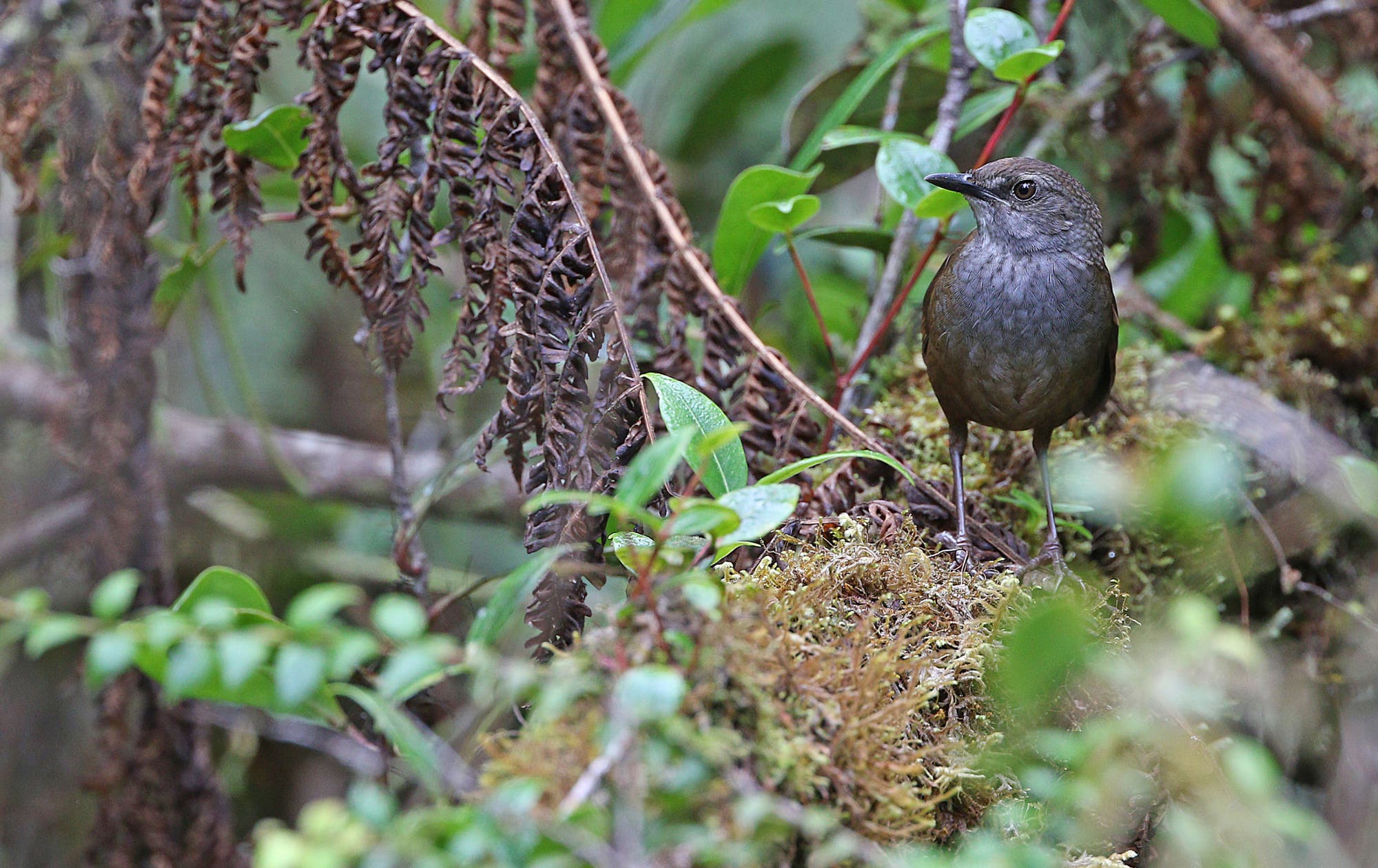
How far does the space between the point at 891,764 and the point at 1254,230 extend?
3.10 meters

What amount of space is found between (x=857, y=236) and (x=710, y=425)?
140 centimetres

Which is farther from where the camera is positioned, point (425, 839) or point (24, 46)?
point (24, 46)

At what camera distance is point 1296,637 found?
3.11 meters

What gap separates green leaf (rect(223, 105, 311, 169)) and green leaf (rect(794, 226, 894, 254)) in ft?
4.37

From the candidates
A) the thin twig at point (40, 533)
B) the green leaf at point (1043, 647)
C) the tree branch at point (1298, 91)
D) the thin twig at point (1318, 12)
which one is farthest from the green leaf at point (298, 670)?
the thin twig at point (1318, 12)

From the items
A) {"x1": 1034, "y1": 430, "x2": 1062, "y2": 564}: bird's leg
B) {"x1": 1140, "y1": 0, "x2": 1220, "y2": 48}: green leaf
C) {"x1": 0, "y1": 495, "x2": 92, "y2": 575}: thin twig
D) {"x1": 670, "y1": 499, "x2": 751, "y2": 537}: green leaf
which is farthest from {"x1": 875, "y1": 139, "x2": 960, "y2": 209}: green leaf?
{"x1": 0, "y1": 495, "x2": 92, "y2": 575}: thin twig

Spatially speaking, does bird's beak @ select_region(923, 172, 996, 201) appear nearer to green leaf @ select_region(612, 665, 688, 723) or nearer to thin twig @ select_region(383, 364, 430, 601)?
thin twig @ select_region(383, 364, 430, 601)

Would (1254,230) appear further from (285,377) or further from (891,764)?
(285,377)

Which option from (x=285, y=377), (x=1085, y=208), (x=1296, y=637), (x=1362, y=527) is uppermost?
(x=1085, y=208)

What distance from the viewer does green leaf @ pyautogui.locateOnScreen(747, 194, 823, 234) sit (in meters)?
2.43

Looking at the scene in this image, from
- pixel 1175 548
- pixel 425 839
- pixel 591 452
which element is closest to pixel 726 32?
pixel 1175 548

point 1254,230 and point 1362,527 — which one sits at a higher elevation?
point 1254,230

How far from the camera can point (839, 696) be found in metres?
1.57

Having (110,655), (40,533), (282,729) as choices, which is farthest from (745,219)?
(40,533)
